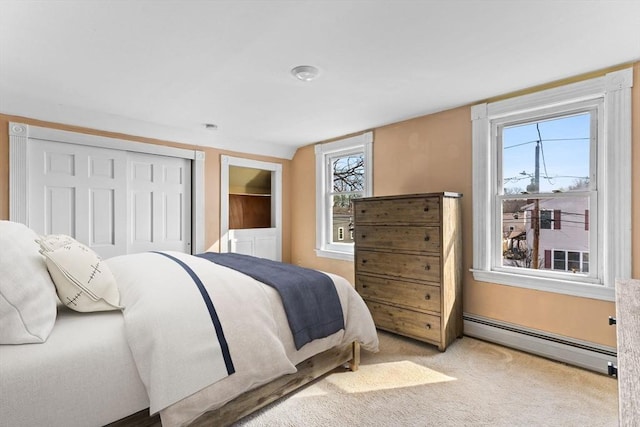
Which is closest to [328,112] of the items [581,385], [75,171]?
[75,171]

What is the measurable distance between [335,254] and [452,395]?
8.11 feet

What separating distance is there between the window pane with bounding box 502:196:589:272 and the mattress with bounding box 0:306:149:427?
3.02 metres

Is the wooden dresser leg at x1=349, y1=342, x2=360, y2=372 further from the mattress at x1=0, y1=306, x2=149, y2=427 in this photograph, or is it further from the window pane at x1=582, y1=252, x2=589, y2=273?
the window pane at x1=582, y1=252, x2=589, y2=273

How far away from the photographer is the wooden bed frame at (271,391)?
1479 millimetres

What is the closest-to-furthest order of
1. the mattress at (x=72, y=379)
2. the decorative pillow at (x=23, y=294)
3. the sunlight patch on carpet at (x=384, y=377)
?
the mattress at (x=72, y=379) < the decorative pillow at (x=23, y=294) < the sunlight patch on carpet at (x=384, y=377)

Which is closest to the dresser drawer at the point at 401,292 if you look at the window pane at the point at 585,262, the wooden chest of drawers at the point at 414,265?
the wooden chest of drawers at the point at 414,265

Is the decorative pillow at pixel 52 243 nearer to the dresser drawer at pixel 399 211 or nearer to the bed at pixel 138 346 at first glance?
the bed at pixel 138 346

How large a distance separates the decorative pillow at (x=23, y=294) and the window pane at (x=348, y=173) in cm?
335

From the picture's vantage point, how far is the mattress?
115 centimetres

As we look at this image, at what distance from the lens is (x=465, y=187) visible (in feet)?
10.3

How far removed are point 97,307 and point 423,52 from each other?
241cm

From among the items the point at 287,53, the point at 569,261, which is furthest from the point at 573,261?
the point at 287,53

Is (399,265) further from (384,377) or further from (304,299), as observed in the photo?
(304,299)

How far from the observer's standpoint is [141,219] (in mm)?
3711
